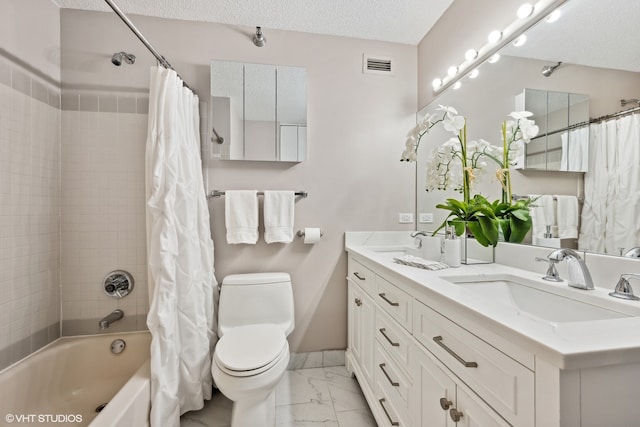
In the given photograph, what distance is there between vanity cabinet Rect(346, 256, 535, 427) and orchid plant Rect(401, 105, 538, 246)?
501mm

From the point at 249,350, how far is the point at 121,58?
1.85m

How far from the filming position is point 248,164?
1.82 m

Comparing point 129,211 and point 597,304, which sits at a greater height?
point 129,211

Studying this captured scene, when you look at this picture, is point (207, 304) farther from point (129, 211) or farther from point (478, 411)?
point (478, 411)

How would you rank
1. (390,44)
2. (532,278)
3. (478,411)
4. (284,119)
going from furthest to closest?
(390,44)
(284,119)
(532,278)
(478,411)

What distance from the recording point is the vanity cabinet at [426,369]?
1.98 feet

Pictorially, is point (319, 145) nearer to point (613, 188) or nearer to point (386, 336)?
point (386, 336)

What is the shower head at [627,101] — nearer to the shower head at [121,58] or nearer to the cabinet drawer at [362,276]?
the cabinet drawer at [362,276]

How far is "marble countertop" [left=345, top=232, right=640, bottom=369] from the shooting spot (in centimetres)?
49

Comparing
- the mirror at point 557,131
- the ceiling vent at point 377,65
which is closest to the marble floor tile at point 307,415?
the mirror at point 557,131

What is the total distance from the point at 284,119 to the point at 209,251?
38.4 inches

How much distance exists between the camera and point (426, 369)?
0.90m

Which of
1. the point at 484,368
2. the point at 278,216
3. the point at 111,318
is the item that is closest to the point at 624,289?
the point at 484,368

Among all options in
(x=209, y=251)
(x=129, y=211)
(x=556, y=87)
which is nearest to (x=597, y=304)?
(x=556, y=87)
